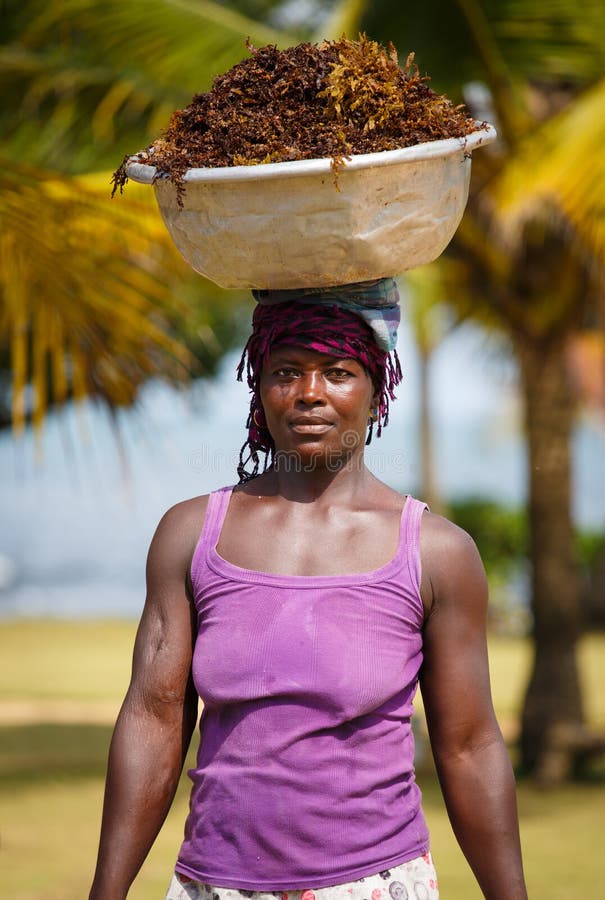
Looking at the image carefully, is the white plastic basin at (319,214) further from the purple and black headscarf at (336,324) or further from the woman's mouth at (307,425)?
the woman's mouth at (307,425)

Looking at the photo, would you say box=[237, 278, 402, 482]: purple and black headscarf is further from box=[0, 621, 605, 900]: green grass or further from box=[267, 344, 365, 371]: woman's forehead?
box=[0, 621, 605, 900]: green grass

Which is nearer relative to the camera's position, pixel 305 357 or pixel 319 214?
pixel 319 214

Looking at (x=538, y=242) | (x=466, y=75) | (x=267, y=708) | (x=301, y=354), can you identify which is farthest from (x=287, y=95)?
(x=538, y=242)

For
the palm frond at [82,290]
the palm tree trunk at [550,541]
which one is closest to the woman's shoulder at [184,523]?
the palm frond at [82,290]

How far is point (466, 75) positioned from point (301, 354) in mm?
4638

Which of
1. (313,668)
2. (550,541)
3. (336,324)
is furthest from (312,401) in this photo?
(550,541)

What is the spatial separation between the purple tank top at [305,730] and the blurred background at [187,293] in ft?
5.33

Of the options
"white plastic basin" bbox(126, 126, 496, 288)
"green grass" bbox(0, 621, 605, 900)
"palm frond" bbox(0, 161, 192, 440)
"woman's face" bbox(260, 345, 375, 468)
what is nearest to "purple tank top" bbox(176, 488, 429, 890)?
"woman's face" bbox(260, 345, 375, 468)

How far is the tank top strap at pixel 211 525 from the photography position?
2.41 meters

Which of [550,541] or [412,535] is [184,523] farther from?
[550,541]

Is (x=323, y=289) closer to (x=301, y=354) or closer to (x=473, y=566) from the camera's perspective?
(x=301, y=354)

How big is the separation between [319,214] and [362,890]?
119 cm

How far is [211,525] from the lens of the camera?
96.5 inches

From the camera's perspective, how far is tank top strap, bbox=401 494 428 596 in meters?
2.36
